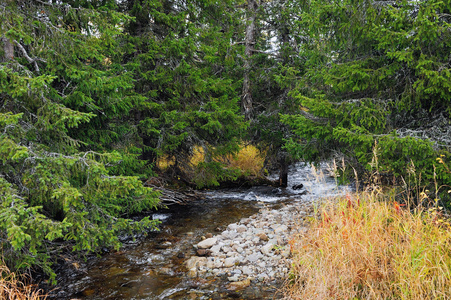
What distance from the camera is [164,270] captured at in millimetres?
5766

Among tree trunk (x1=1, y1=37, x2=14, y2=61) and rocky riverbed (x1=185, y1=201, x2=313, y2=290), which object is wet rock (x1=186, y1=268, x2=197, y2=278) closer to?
rocky riverbed (x1=185, y1=201, x2=313, y2=290)

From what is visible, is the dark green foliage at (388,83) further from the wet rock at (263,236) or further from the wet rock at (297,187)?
the wet rock at (297,187)

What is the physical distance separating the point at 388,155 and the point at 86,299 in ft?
19.7

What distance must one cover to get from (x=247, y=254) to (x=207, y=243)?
1142 millimetres

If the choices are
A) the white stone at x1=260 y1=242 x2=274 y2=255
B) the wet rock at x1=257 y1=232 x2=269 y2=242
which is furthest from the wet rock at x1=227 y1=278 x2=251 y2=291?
the wet rock at x1=257 y1=232 x2=269 y2=242

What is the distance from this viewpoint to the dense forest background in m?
4.47

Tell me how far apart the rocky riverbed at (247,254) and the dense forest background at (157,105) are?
1498 mm

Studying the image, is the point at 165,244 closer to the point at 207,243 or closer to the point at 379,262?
the point at 207,243

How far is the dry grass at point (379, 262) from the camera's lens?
3.22 metres

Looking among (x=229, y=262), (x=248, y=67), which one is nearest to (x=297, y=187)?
(x=248, y=67)

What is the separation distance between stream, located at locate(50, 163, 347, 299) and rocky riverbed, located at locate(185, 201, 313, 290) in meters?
0.15

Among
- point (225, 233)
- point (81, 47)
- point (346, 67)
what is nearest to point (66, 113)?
point (81, 47)

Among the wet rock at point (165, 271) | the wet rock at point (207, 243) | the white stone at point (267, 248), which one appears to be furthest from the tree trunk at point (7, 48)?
the white stone at point (267, 248)

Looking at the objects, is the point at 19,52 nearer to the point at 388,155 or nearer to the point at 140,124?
the point at 140,124
